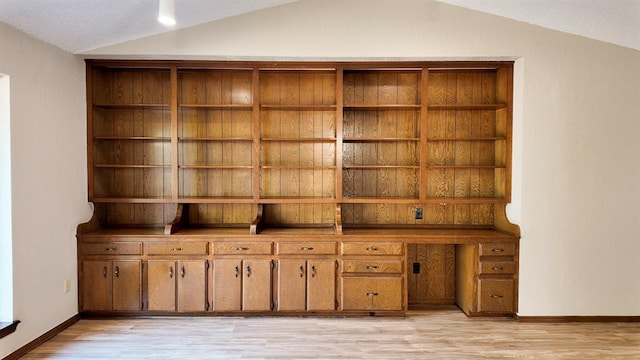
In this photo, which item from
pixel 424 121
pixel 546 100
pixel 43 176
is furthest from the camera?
pixel 424 121

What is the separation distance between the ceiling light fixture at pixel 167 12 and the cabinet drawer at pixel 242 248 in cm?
198

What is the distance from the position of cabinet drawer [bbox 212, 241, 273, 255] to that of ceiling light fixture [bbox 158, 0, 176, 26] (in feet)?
6.48

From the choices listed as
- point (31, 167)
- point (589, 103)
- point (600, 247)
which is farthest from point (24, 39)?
point (600, 247)

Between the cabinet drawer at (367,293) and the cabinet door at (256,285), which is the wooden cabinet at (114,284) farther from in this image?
the cabinet drawer at (367,293)

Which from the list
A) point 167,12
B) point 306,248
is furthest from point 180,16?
point 306,248

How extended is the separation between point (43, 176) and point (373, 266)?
2.91 m

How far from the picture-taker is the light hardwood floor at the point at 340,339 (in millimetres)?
3250

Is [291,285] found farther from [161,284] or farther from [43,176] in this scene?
[43,176]

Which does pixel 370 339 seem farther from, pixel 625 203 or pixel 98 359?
pixel 625 203

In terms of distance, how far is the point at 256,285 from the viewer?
3977 mm

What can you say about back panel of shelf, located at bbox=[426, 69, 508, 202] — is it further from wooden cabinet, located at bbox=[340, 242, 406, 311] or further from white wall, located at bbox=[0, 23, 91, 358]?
white wall, located at bbox=[0, 23, 91, 358]

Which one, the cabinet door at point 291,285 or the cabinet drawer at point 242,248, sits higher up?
the cabinet drawer at point 242,248

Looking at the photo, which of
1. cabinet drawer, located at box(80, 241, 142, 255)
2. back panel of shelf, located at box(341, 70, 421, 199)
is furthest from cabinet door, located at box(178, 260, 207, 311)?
back panel of shelf, located at box(341, 70, 421, 199)

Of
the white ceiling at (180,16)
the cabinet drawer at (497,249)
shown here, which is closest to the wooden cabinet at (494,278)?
the cabinet drawer at (497,249)
